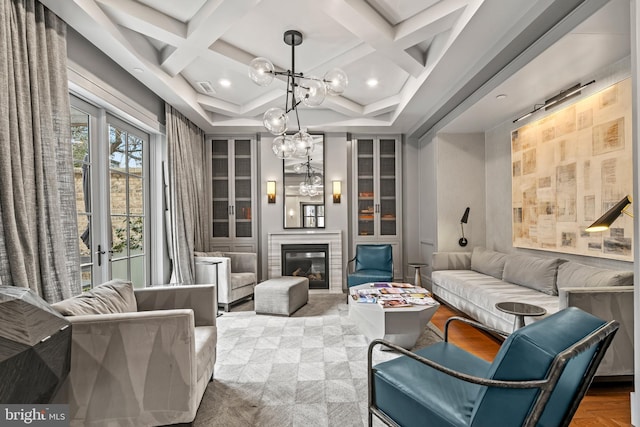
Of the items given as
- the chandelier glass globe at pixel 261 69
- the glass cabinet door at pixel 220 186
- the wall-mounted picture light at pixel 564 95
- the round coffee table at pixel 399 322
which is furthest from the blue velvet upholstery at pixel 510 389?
the glass cabinet door at pixel 220 186

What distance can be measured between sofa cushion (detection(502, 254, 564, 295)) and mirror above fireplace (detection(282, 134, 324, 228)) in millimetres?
2818

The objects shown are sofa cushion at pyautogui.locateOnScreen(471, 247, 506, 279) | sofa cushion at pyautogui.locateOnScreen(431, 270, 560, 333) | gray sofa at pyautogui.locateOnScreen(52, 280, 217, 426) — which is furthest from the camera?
sofa cushion at pyautogui.locateOnScreen(471, 247, 506, 279)

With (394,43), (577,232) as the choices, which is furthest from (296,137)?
(577,232)

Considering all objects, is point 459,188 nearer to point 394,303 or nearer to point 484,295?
point 484,295

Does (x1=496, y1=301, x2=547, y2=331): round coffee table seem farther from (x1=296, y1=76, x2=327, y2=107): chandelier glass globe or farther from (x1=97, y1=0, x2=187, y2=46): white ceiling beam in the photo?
(x1=97, y1=0, x2=187, y2=46): white ceiling beam

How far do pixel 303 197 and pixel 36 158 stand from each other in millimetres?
3730

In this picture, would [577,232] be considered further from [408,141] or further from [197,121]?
[197,121]

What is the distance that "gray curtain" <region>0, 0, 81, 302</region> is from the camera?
1.88 metres

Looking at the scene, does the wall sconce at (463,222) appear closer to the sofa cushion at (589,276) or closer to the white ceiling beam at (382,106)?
the sofa cushion at (589,276)

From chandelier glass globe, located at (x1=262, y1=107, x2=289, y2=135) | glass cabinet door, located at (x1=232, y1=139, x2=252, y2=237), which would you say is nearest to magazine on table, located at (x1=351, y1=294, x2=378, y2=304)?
chandelier glass globe, located at (x1=262, y1=107, x2=289, y2=135)

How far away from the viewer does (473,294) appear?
11.5 feet

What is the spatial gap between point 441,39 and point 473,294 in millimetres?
2560

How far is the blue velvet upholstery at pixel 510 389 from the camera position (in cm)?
108

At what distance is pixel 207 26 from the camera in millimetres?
2604
